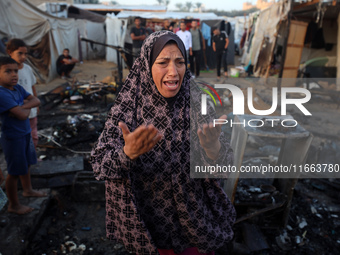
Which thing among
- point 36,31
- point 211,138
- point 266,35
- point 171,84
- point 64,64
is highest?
point 266,35

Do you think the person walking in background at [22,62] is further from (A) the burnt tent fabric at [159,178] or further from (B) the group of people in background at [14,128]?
(A) the burnt tent fabric at [159,178]

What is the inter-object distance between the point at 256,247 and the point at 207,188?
4.71 feet

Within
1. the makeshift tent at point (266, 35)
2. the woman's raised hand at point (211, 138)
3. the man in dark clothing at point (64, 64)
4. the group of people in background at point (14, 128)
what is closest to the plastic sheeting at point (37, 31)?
the man in dark clothing at point (64, 64)

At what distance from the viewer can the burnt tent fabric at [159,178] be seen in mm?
1484

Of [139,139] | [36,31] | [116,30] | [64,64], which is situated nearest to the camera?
[139,139]

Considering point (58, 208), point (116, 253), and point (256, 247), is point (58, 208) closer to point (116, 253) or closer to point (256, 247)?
point (116, 253)

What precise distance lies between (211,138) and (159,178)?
1.42 ft

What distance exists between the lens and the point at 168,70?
4.85 feet

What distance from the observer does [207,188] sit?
1.61 m

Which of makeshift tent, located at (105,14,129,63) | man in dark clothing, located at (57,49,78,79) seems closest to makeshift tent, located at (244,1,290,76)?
makeshift tent, located at (105,14,129,63)

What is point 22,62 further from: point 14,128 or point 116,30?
point 116,30

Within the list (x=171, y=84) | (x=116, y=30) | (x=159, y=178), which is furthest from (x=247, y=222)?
(x=116, y=30)

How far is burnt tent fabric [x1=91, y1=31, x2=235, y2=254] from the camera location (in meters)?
1.48

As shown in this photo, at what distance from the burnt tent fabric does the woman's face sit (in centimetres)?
6
